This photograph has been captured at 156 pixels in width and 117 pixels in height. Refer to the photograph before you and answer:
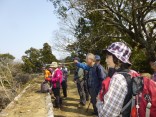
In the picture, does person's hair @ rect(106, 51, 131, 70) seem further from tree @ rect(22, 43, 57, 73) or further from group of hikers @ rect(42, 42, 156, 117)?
tree @ rect(22, 43, 57, 73)

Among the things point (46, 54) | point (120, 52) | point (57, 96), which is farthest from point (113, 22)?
point (46, 54)

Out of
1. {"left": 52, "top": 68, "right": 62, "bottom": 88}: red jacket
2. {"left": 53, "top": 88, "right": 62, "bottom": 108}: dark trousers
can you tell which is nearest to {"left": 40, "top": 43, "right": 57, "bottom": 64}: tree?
{"left": 53, "top": 88, "right": 62, "bottom": 108}: dark trousers

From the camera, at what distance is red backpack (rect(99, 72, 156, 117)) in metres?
2.39

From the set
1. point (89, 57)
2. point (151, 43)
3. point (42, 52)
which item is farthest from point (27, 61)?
point (89, 57)

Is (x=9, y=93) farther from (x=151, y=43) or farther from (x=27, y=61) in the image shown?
(x=27, y=61)

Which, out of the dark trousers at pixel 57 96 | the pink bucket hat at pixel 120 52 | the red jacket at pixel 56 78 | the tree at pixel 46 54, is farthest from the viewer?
the tree at pixel 46 54

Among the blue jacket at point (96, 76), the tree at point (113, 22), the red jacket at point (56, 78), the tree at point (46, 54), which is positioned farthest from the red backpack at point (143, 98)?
the tree at point (46, 54)

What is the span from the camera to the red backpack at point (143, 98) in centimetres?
239

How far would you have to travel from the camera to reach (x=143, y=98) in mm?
2428

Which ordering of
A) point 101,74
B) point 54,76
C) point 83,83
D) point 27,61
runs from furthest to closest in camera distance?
point 27,61, point 83,83, point 54,76, point 101,74

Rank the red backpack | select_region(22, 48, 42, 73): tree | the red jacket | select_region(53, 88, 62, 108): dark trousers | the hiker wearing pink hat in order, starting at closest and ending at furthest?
the red backpack < the hiker wearing pink hat < the red jacket < select_region(53, 88, 62, 108): dark trousers < select_region(22, 48, 42, 73): tree

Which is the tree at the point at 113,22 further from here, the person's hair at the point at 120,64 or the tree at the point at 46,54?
the tree at the point at 46,54

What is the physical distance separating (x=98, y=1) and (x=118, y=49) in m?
12.6

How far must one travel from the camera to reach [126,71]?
2713mm
